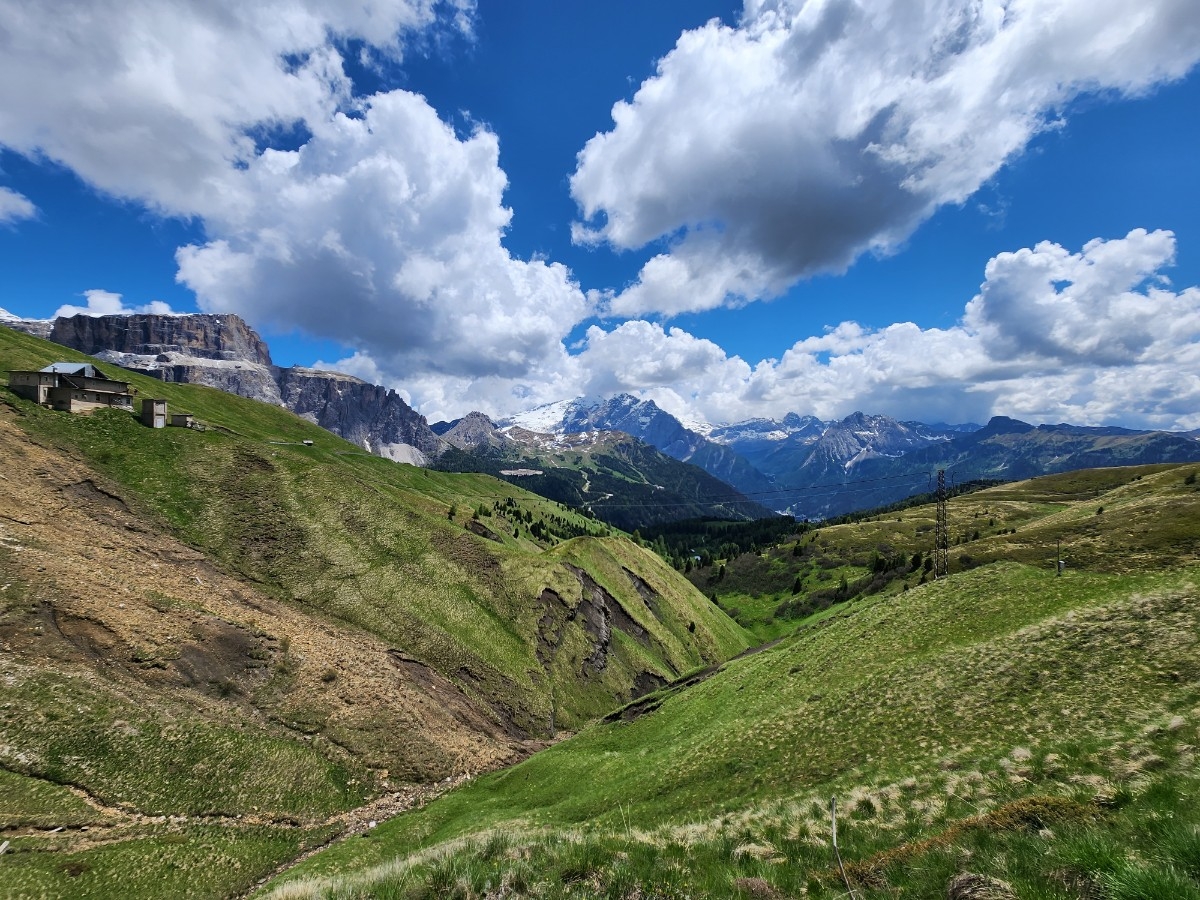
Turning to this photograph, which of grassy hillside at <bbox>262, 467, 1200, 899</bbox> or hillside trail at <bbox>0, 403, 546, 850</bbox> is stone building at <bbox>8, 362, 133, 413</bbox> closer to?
hillside trail at <bbox>0, 403, 546, 850</bbox>

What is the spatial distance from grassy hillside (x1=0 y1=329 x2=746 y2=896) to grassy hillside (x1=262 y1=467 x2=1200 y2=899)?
23.3 feet

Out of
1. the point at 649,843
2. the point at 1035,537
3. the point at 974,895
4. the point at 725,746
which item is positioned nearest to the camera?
the point at 974,895

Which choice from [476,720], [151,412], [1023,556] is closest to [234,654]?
[476,720]

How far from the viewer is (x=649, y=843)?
47.5ft

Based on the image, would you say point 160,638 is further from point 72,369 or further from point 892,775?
point 72,369

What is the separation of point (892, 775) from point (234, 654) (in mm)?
48474

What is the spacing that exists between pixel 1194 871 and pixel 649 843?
11.1 meters

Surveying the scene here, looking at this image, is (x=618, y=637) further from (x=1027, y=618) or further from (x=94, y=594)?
(x=94, y=594)

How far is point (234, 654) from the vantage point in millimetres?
43812

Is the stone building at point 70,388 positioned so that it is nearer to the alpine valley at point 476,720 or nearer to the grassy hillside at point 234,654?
the grassy hillside at point 234,654

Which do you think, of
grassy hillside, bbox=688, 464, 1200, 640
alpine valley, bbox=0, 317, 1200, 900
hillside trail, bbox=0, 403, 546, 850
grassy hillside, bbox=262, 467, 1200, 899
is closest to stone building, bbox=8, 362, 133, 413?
alpine valley, bbox=0, 317, 1200, 900

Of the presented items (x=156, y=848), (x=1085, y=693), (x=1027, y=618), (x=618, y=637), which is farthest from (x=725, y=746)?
(x=618, y=637)

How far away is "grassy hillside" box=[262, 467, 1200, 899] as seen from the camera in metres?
10.6

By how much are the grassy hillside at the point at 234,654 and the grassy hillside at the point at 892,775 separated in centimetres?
710
